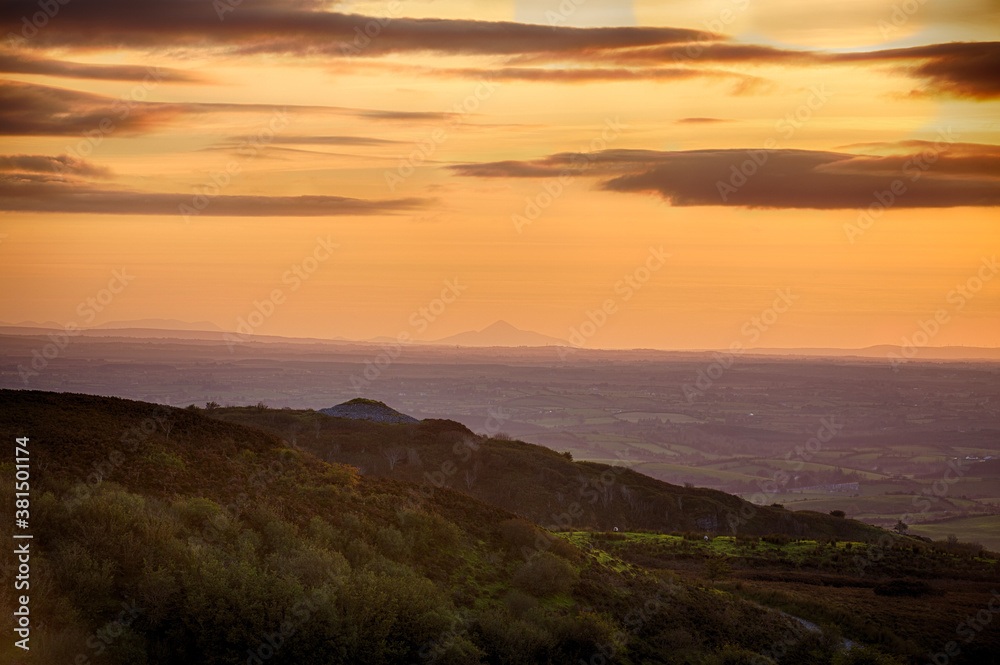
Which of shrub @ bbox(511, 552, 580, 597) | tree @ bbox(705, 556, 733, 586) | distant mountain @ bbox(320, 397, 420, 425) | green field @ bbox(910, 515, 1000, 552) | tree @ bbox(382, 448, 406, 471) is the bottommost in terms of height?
green field @ bbox(910, 515, 1000, 552)

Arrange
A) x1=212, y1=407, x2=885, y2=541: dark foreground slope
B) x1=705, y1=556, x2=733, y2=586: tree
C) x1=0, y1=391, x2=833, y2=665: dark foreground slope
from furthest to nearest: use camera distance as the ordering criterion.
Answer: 1. x1=212, y1=407, x2=885, y2=541: dark foreground slope
2. x1=705, y1=556, x2=733, y2=586: tree
3. x1=0, y1=391, x2=833, y2=665: dark foreground slope

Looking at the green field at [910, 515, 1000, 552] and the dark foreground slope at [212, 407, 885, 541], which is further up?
the dark foreground slope at [212, 407, 885, 541]

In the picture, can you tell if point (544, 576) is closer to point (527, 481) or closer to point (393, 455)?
point (393, 455)

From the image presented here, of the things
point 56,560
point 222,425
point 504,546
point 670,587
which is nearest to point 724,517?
point 670,587

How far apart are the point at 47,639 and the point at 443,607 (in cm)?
1000

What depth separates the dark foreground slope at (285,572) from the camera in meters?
18.6

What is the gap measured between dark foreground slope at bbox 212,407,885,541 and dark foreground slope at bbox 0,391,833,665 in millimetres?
34147

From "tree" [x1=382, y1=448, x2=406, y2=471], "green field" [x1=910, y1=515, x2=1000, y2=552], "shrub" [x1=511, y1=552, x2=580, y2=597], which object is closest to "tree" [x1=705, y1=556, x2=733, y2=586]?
"shrub" [x1=511, y1=552, x2=580, y2=597]

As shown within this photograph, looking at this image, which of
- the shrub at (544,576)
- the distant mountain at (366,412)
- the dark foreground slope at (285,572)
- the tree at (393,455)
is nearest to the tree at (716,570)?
the dark foreground slope at (285,572)

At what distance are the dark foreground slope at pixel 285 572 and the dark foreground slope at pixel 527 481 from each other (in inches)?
1344

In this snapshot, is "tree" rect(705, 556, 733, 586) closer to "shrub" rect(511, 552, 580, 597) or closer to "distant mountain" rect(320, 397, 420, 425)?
"shrub" rect(511, 552, 580, 597)

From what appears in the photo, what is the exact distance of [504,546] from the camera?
97.8 feet

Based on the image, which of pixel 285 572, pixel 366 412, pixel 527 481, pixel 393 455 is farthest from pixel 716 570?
pixel 366 412

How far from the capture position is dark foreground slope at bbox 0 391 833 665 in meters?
18.6
